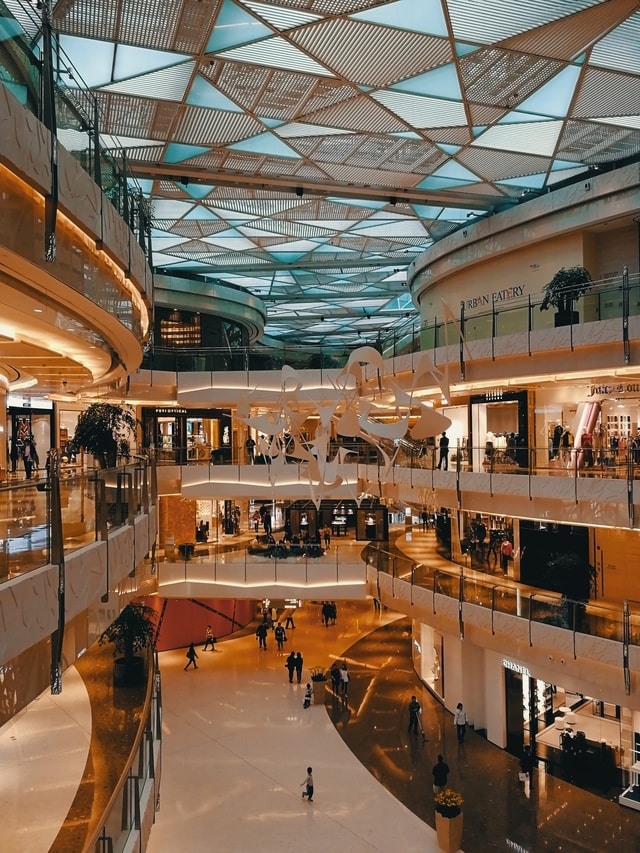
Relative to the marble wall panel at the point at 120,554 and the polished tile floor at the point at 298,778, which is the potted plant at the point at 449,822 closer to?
the polished tile floor at the point at 298,778

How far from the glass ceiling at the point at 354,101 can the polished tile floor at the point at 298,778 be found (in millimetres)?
11422

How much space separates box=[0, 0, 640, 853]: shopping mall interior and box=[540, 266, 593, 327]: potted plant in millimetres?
74

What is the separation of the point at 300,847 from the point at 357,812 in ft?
5.80

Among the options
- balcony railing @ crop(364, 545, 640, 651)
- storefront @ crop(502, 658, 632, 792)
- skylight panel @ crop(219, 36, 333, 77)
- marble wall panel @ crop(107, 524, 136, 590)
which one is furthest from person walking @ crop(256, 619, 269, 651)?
skylight panel @ crop(219, 36, 333, 77)

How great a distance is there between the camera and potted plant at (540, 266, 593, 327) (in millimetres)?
15281

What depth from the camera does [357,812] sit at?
14516 mm

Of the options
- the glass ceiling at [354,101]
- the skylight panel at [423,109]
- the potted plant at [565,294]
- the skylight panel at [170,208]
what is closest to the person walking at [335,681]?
the potted plant at [565,294]

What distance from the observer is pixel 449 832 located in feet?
41.8

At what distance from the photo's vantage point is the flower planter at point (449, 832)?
12.8 metres

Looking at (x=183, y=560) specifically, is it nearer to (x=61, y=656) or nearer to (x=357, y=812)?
(x=357, y=812)

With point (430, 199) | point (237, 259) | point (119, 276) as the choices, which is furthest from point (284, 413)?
point (237, 259)

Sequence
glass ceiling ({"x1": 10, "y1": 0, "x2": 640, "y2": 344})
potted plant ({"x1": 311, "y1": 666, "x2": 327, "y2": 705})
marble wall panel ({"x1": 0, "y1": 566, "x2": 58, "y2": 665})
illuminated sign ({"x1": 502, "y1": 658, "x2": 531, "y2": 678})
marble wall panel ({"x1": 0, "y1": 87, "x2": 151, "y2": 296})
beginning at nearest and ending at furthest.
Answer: marble wall panel ({"x1": 0, "y1": 566, "x2": 58, "y2": 665}), marble wall panel ({"x1": 0, "y1": 87, "x2": 151, "y2": 296}), glass ceiling ({"x1": 10, "y1": 0, "x2": 640, "y2": 344}), illuminated sign ({"x1": 502, "y1": 658, "x2": 531, "y2": 678}), potted plant ({"x1": 311, "y1": 666, "x2": 327, "y2": 705})

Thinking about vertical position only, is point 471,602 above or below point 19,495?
below

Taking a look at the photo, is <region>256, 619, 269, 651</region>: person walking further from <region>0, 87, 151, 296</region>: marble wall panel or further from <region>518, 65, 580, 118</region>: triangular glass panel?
<region>518, 65, 580, 118</region>: triangular glass panel
